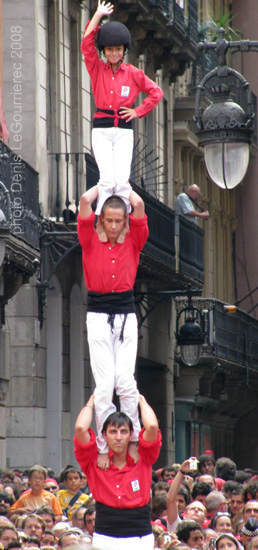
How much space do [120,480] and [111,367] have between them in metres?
0.78

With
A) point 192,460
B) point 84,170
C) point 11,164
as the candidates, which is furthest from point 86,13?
point 192,460

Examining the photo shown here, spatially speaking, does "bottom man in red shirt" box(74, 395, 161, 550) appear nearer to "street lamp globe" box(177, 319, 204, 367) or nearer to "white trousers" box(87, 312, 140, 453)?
"white trousers" box(87, 312, 140, 453)

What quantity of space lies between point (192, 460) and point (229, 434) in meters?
29.7

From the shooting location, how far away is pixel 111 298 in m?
10.7

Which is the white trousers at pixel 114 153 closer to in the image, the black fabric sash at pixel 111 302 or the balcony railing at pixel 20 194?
the black fabric sash at pixel 111 302

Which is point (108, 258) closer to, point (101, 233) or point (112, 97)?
point (101, 233)

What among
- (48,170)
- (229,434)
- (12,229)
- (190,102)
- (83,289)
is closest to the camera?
(12,229)

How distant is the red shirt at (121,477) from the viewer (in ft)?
34.4

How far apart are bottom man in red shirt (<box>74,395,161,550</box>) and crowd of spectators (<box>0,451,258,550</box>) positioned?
0.34 meters

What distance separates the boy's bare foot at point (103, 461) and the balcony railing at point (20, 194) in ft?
24.2

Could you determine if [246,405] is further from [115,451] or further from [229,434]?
[115,451]

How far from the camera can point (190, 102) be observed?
3328 centimetres

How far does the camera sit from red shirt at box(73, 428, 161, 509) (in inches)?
413

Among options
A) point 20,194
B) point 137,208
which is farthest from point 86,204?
point 20,194
